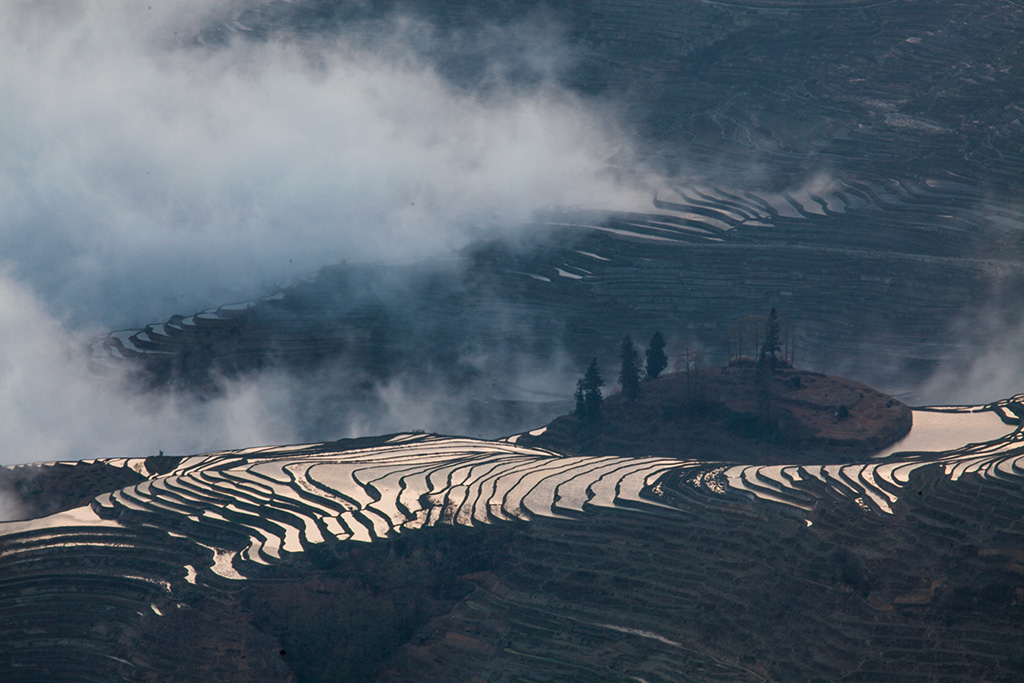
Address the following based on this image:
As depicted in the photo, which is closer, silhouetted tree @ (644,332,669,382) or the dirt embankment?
the dirt embankment

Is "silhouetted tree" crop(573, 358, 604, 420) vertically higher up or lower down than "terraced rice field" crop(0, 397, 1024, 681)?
higher up

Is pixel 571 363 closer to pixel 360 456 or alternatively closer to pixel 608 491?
pixel 360 456

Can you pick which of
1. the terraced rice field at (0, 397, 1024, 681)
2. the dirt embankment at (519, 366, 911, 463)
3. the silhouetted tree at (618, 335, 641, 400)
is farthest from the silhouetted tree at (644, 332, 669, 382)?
the terraced rice field at (0, 397, 1024, 681)

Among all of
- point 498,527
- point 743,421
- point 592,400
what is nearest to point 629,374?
point 592,400

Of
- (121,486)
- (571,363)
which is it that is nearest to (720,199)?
(571,363)

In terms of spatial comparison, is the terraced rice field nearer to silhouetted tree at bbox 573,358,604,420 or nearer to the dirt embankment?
the dirt embankment
